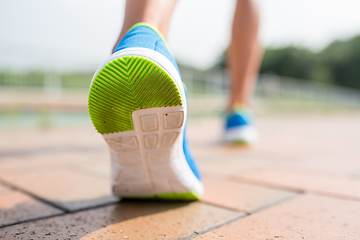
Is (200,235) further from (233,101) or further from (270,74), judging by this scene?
(270,74)

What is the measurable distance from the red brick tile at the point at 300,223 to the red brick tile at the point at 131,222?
2.1 inches

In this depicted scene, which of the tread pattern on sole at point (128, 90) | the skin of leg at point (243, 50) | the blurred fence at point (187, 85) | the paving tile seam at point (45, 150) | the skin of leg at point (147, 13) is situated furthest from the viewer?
the blurred fence at point (187, 85)

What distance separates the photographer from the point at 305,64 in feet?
92.6

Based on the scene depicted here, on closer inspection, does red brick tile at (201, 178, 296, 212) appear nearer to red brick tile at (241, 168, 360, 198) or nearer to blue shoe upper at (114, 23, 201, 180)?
red brick tile at (241, 168, 360, 198)

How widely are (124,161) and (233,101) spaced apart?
1242 mm

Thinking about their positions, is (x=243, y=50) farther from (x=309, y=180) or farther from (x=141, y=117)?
(x=141, y=117)

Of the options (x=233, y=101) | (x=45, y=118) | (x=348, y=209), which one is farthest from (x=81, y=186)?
(x=45, y=118)

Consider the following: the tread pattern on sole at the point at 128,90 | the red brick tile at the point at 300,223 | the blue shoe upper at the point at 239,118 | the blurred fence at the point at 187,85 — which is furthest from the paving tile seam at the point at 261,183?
the blurred fence at the point at 187,85

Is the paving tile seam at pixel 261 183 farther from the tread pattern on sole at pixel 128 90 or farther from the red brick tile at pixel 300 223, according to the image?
the tread pattern on sole at pixel 128 90

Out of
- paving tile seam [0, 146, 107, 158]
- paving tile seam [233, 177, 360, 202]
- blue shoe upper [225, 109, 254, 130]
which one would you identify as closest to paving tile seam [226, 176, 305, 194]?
paving tile seam [233, 177, 360, 202]

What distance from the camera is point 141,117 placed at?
2.23ft

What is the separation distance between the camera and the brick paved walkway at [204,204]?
26.1 inches

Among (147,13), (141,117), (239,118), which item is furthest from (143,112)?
(239,118)

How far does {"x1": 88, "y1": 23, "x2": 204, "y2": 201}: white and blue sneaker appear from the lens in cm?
64
